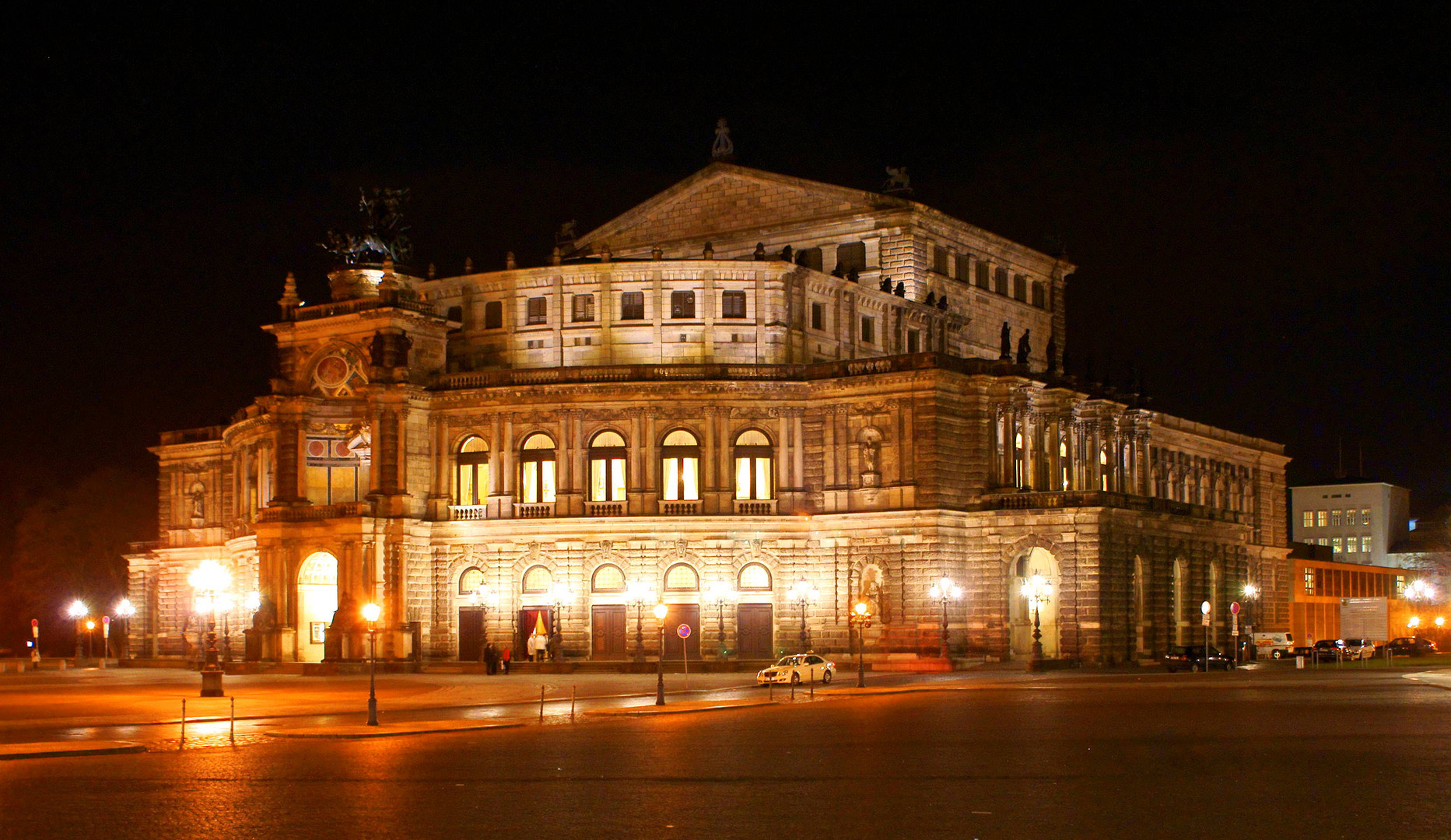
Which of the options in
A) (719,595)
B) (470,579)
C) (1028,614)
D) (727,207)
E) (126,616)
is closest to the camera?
(719,595)

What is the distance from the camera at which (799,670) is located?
67812 millimetres

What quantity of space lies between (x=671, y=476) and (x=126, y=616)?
168 ft

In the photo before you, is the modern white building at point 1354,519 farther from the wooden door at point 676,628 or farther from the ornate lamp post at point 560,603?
the ornate lamp post at point 560,603

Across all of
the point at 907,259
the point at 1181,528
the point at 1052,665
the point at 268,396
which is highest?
the point at 907,259

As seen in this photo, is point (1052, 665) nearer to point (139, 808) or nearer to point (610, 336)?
point (610, 336)

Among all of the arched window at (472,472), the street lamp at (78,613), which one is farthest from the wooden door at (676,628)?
the street lamp at (78,613)

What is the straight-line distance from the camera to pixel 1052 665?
80.4m

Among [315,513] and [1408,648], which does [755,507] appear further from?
[1408,648]

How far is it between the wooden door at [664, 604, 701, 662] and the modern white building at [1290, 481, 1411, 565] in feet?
337

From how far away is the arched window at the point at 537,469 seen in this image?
88.4 meters

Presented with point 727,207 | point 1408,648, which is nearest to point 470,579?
point 727,207

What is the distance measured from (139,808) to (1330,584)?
128050mm

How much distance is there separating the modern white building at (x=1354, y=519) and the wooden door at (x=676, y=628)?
337ft

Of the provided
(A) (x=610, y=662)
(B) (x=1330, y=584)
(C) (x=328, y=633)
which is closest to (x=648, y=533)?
(A) (x=610, y=662)
